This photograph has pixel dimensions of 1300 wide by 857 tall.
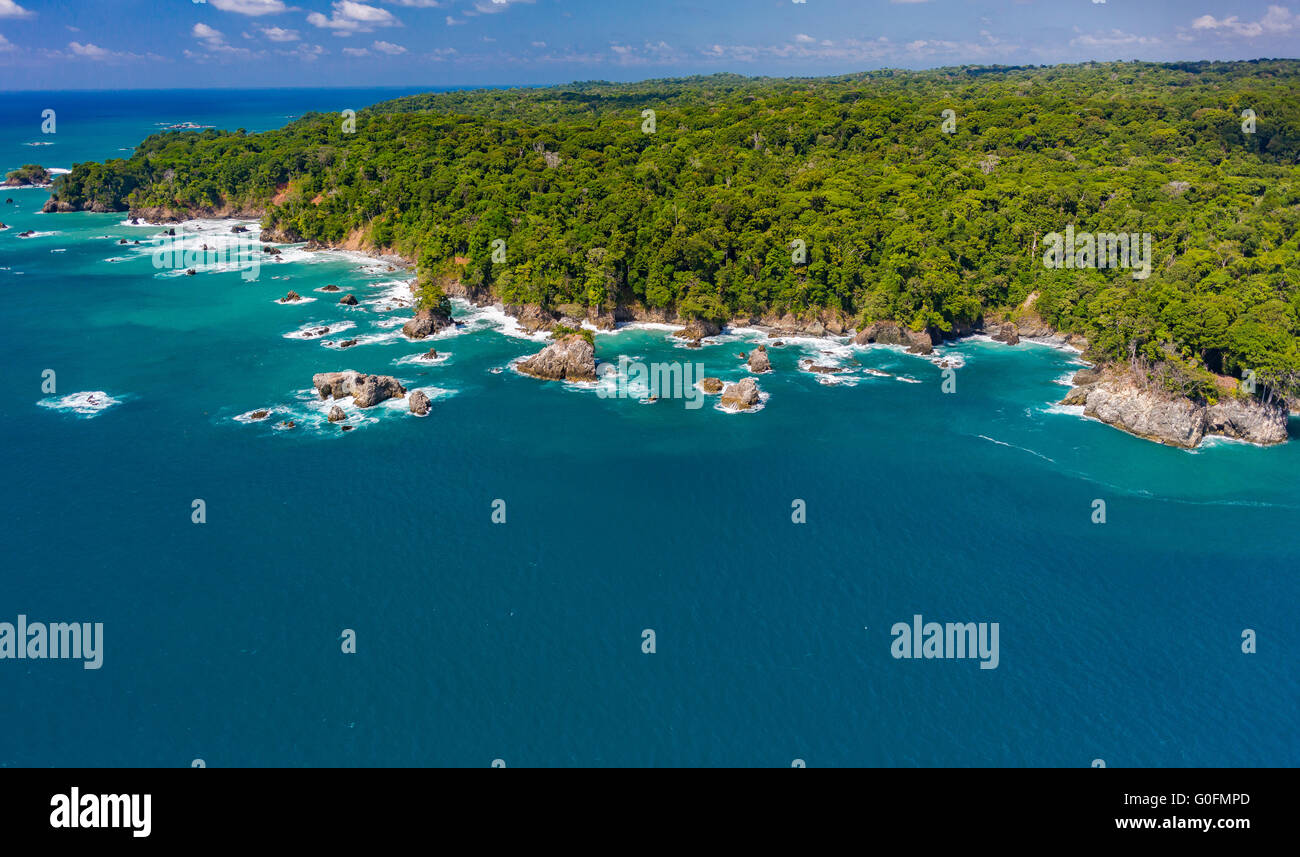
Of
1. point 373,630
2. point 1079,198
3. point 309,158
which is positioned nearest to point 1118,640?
point 373,630

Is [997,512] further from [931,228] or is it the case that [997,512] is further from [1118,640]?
[931,228]

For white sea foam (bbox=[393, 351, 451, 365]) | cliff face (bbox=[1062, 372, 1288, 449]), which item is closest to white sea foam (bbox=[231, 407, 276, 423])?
white sea foam (bbox=[393, 351, 451, 365])

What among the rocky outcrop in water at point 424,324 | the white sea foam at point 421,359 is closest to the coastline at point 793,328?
the rocky outcrop in water at point 424,324

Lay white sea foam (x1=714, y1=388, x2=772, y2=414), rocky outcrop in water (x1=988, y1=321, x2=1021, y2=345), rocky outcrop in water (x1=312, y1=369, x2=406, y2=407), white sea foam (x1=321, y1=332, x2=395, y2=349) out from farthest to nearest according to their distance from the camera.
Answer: rocky outcrop in water (x1=988, y1=321, x2=1021, y2=345) < white sea foam (x1=321, y1=332, x2=395, y2=349) < white sea foam (x1=714, y1=388, x2=772, y2=414) < rocky outcrop in water (x1=312, y1=369, x2=406, y2=407)

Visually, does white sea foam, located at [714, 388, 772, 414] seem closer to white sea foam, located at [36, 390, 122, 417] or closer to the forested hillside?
the forested hillside

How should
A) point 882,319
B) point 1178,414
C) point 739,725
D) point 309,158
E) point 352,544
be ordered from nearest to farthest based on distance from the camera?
point 739,725 < point 352,544 < point 1178,414 < point 882,319 < point 309,158

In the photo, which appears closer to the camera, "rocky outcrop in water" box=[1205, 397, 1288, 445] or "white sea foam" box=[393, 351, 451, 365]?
"rocky outcrop in water" box=[1205, 397, 1288, 445]
